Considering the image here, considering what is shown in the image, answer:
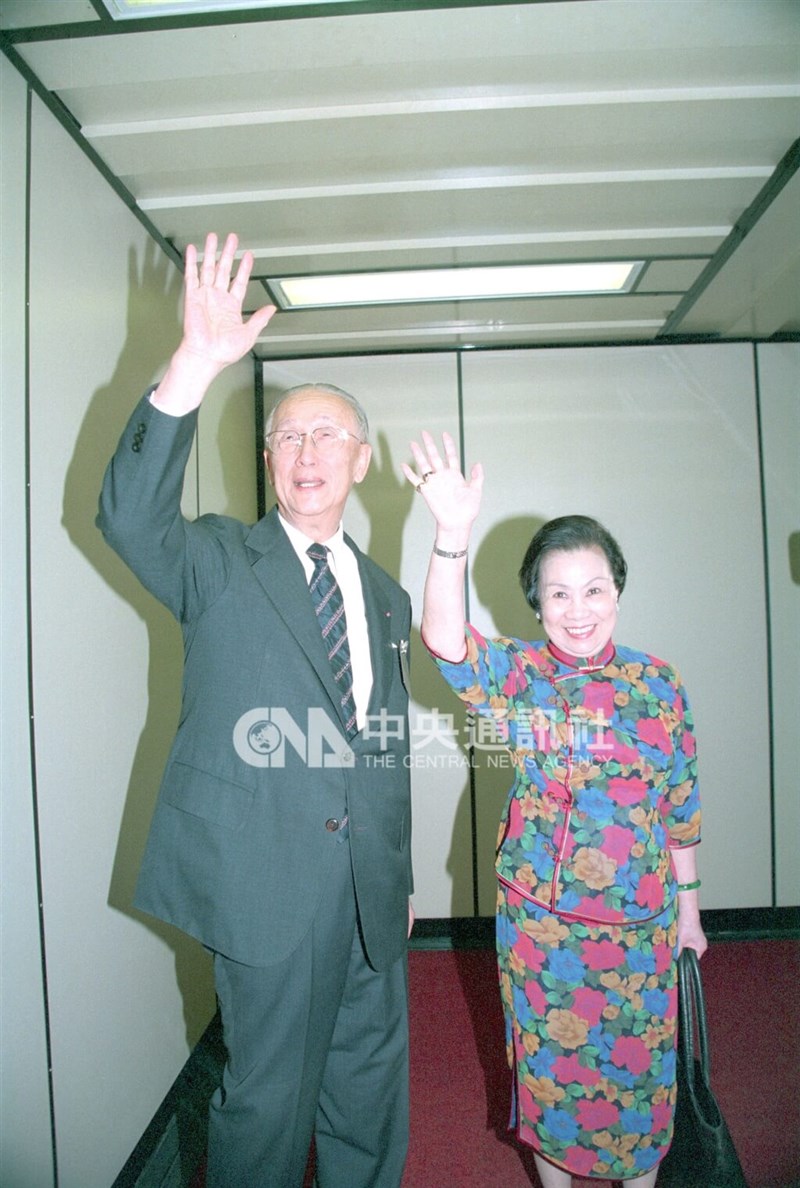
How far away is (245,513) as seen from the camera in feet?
9.73

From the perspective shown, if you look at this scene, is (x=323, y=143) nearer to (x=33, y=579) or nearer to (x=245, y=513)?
(x=33, y=579)

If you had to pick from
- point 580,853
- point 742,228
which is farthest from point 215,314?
point 742,228

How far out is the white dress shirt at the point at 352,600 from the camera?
1.45 m

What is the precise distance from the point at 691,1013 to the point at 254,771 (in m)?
1.13

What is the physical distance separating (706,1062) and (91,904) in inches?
59.1

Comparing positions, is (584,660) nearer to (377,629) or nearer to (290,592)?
(377,629)

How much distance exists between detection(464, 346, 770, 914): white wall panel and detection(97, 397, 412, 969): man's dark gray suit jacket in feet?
5.97

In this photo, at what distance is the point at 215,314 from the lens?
1.16 meters

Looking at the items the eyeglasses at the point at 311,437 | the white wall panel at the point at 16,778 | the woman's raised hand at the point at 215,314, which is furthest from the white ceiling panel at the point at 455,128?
the eyeglasses at the point at 311,437

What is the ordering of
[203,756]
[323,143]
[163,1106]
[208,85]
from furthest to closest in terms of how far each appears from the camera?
[163,1106] → [323,143] → [208,85] → [203,756]

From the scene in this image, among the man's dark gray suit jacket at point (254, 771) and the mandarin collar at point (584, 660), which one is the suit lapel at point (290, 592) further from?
the mandarin collar at point (584, 660)

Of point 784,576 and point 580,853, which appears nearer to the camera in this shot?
point 580,853

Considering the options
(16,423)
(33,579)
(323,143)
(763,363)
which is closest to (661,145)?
(323,143)

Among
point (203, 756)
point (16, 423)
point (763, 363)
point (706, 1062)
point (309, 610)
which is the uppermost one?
point (763, 363)
